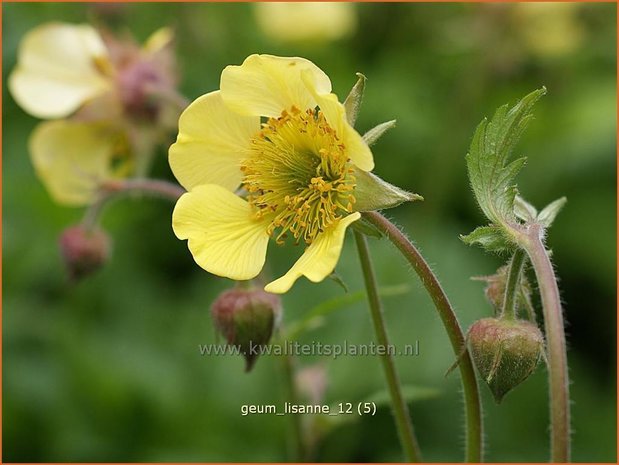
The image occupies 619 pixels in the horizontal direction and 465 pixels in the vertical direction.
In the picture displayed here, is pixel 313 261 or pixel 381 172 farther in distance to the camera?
pixel 381 172

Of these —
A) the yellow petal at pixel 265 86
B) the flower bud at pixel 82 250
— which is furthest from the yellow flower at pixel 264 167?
the flower bud at pixel 82 250

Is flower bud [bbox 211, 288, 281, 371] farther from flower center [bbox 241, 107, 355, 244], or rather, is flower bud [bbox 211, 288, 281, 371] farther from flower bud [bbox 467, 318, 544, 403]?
flower bud [bbox 467, 318, 544, 403]

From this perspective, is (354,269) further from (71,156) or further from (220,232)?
(220,232)

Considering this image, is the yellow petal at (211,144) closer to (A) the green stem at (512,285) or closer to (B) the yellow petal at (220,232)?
(B) the yellow petal at (220,232)

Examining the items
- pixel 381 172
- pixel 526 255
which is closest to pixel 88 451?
pixel 381 172

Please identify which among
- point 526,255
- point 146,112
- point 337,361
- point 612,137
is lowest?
point 526,255

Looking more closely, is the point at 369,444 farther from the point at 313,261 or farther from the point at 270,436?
the point at 313,261

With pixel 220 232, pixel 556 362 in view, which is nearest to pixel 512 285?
pixel 556 362

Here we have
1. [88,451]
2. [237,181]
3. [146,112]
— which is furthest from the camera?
[88,451]
